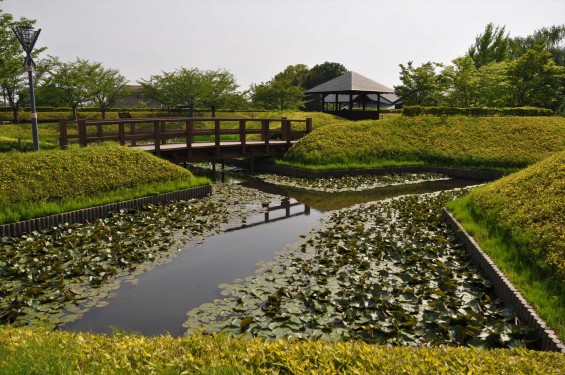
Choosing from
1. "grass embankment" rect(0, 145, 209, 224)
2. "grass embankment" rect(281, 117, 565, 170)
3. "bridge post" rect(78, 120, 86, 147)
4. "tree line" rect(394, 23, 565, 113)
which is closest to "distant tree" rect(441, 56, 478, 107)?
"tree line" rect(394, 23, 565, 113)

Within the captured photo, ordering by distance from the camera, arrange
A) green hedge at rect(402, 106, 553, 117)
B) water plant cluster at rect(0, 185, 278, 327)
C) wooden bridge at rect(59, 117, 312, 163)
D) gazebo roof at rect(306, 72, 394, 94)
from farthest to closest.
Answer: gazebo roof at rect(306, 72, 394, 94) → green hedge at rect(402, 106, 553, 117) → wooden bridge at rect(59, 117, 312, 163) → water plant cluster at rect(0, 185, 278, 327)

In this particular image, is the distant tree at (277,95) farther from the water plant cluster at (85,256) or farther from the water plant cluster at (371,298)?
the water plant cluster at (371,298)

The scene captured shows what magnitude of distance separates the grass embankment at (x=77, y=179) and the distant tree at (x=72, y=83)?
26.1m

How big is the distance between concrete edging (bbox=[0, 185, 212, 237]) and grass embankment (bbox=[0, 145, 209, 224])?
0.22 meters

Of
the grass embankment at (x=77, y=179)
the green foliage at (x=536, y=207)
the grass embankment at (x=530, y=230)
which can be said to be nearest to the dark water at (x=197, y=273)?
the grass embankment at (x=77, y=179)

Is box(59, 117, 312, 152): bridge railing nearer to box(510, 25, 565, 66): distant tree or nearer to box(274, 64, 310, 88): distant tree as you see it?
box(274, 64, 310, 88): distant tree

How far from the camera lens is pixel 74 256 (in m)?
8.27

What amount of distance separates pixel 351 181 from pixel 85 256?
12.7 meters

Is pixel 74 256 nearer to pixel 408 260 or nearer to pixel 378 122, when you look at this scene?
pixel 408 260

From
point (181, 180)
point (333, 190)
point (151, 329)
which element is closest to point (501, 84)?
point (333, 190)

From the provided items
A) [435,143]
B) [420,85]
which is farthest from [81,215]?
[420,85]

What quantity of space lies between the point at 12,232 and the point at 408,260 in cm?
911

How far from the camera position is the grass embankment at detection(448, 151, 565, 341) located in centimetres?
600

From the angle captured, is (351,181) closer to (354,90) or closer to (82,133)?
(82,133)
